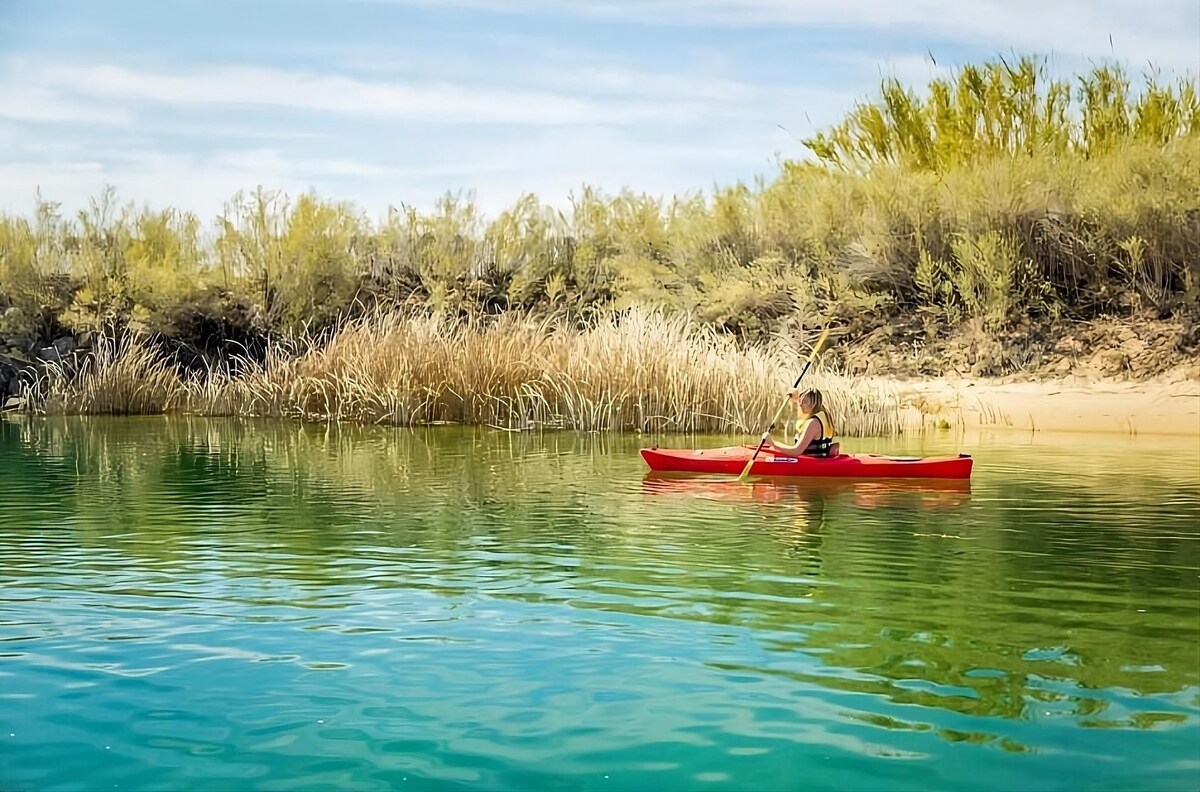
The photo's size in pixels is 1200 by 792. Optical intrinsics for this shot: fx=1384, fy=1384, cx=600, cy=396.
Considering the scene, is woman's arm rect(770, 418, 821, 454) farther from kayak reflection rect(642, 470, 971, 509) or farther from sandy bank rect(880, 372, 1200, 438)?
sandy bank rect(880, 372, 1200, 438)

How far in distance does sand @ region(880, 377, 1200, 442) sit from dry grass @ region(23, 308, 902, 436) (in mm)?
1628

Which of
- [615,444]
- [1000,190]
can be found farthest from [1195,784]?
[1000,190]

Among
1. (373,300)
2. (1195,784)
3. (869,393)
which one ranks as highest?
(373,300)

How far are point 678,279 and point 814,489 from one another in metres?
14.8

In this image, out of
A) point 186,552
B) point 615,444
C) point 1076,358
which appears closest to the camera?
point 186,552

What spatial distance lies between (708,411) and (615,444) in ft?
6.34

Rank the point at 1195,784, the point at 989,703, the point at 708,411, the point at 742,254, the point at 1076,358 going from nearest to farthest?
1. the point at 1195,784
2. the point at 989,703
3. the point at 708,411
4. the point at 1076,358
5. the point at 742,254

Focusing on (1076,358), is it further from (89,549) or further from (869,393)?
(89,549)

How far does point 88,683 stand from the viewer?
543cm

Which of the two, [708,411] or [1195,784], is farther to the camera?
[708,411]

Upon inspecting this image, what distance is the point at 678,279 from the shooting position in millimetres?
26938

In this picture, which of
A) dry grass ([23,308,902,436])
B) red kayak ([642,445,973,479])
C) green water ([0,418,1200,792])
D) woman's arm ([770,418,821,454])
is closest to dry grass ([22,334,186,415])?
dry grass ([23,308,902,436])

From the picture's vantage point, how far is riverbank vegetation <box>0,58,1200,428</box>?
67.0 ft

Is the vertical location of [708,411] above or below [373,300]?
below
